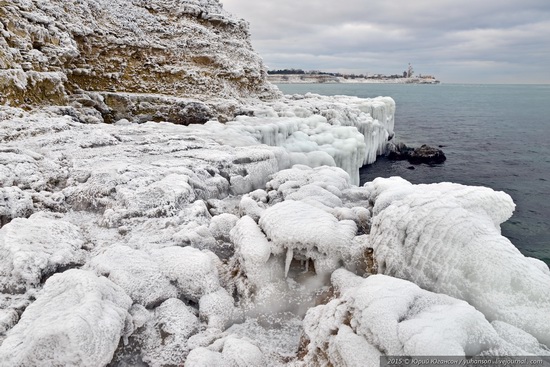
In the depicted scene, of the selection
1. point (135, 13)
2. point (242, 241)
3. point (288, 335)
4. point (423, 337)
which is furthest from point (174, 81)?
point (423, 337)

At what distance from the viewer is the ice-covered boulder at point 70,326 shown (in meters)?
4.25

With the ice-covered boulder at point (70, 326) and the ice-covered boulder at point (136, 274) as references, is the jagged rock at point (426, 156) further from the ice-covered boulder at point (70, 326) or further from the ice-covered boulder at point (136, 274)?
the ice-covered boulder at point (70, 326)

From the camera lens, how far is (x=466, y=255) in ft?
17.2

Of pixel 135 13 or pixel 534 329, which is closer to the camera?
pixel 534 329

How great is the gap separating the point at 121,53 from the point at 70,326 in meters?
22.5

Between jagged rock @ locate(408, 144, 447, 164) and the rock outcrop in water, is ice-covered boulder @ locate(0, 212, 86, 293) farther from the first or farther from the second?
jagged rock @ locate(408, 144, 447, 164)

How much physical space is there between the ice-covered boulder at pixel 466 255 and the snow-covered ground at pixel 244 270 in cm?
2

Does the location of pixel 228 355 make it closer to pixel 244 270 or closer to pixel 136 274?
pixel 244 270

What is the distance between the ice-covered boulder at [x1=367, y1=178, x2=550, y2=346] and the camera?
15.8ft

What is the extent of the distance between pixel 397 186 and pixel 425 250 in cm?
287

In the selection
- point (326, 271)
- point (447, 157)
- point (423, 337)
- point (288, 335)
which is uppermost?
point (423, 337)

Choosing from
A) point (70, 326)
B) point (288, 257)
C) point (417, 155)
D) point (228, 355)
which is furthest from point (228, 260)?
point (417, 155)

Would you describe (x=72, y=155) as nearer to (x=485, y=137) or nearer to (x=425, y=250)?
(x=425, y=250)

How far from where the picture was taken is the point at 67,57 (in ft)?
61.6
